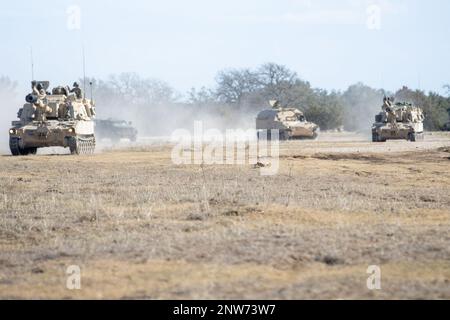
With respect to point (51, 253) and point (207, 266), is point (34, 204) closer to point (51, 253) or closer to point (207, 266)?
point (51, 253)

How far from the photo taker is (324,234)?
860 cm

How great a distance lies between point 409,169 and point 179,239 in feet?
37.3

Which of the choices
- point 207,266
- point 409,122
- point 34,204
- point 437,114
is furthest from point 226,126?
point 207,266

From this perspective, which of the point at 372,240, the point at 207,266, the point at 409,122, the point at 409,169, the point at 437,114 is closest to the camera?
the point at 207,266

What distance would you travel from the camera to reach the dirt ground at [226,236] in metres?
6.48

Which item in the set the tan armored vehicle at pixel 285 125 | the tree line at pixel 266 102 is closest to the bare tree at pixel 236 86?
the tree line at pixel 266 102

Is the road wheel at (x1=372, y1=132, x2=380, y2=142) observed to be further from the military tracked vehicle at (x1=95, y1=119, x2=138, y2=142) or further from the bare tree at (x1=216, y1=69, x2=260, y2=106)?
the bare tree at (x1=216, y1=69, x2=260, y2=106)

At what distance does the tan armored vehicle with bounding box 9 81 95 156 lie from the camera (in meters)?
26.1

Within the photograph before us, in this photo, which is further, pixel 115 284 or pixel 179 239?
pixel 179 239

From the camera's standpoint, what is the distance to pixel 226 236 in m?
8.47

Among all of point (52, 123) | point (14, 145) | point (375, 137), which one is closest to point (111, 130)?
point (375, 137)

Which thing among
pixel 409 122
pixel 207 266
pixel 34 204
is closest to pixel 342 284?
pixel 207 266
